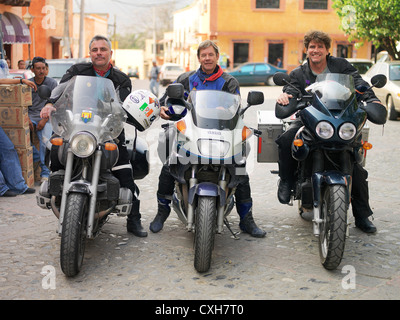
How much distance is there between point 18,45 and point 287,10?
74.7 feet

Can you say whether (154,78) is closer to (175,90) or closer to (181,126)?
(175,90)

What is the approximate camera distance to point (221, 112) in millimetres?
4832

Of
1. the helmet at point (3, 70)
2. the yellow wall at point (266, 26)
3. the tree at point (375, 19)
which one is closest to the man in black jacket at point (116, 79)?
the helmet at point (3, 70)

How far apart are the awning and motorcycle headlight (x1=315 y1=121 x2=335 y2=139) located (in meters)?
24.0

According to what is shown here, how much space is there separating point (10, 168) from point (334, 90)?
14.1ft

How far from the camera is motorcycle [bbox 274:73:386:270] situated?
4535 mm

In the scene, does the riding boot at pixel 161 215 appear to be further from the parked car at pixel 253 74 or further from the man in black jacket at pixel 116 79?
the parked car at pixel 253 74

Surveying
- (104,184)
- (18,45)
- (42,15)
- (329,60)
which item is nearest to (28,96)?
(104,184)

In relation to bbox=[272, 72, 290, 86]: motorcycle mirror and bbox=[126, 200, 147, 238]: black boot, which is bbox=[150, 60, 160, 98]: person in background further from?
bbox=[272, 72, 290, 86]: motorcycle mirror

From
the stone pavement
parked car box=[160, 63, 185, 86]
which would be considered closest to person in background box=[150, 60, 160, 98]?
parked car box=[160, 63, 185, 86]

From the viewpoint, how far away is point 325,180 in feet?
15.6

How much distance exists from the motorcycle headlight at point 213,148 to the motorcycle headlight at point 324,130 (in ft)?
2.35
